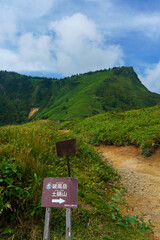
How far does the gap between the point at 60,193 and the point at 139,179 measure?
512cm

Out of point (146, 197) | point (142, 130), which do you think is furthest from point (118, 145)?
point (146, 197)

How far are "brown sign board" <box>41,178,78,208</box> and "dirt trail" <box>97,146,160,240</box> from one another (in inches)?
93.8

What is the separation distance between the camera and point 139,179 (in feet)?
24.8

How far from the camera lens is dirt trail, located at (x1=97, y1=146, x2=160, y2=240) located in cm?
528

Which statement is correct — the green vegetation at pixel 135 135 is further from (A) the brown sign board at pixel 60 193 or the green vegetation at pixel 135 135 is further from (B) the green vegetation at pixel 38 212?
(A) the brown sign board at pixel 60 193

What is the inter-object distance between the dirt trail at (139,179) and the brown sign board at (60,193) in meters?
2.38

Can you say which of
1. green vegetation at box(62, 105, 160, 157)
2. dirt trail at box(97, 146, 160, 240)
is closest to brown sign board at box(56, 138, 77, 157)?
dirt trail at box(97, 146, 160, 240)

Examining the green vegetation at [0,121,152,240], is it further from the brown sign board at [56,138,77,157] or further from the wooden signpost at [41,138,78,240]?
the brown sign board at [56,138,77,157]

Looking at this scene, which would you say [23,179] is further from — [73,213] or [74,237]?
[74,237]

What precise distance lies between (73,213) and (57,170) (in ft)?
6.41

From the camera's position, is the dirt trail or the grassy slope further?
the grassy slope

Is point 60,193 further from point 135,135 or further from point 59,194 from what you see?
point 135,135

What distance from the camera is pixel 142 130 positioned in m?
12.5

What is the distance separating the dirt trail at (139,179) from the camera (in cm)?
528
